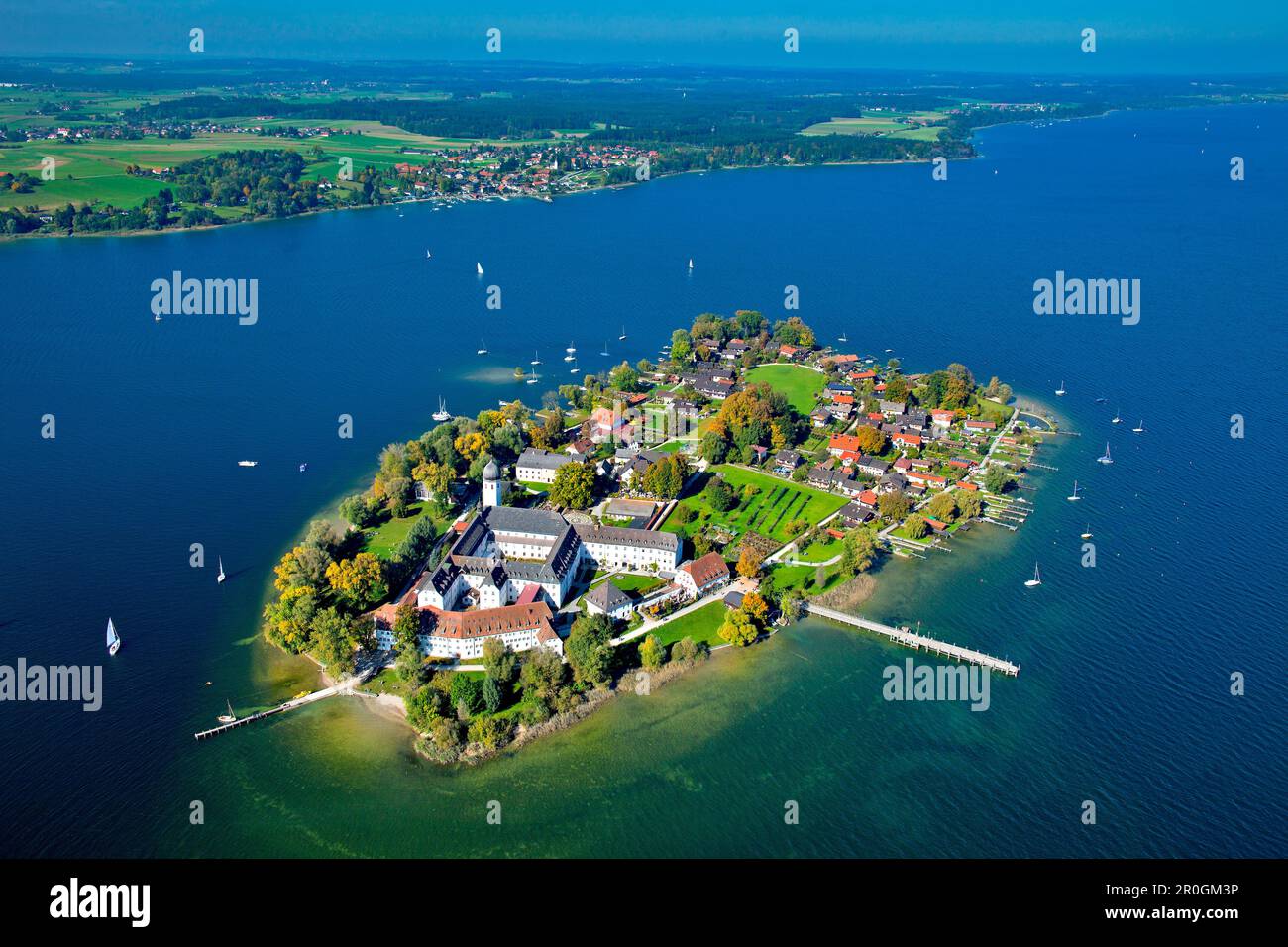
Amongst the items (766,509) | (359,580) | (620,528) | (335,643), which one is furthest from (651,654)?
(766,509)

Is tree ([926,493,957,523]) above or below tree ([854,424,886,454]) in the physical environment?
below

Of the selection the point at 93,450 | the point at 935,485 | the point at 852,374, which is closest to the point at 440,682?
the point at 935,485

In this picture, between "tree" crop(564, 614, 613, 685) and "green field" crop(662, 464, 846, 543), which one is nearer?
"tree" crop(564, 614, 613, 685)

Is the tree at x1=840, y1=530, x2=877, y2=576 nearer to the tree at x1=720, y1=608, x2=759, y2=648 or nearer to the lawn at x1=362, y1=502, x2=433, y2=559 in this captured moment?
the tree at x1=720, y1=608, x2=759, y2=648

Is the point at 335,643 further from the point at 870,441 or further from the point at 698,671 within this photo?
the point at 870,441

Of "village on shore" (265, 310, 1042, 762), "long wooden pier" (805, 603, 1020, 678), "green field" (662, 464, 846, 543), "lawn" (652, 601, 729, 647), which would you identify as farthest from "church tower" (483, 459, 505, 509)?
"long wooden pier" (805, 603, 1020, 678)

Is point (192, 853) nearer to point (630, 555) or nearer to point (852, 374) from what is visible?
point (630, 555)

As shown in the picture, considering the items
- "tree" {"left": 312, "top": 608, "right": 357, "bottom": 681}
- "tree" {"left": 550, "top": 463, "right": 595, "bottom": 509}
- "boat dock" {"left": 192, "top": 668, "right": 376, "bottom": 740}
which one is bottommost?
"boat dock" {"left": 192, "top": 668, "right": 376, "bottom": 740}
